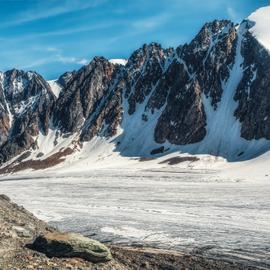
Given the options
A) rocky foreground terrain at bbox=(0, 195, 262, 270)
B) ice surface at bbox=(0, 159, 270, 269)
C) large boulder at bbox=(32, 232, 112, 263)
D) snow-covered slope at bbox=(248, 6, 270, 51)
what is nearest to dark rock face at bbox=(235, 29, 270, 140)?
snow-covered slope at bbox=(248, 6, 270, 51)

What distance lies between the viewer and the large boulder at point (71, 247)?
26.1m

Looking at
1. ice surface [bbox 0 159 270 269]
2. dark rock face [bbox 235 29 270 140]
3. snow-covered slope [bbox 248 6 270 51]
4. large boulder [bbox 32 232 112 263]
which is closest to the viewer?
large boulder [bbox 32 232 112 263]

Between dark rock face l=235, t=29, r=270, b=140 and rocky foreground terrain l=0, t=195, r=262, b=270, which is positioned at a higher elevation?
dark rock face l=235, t=29, r=270, b=140

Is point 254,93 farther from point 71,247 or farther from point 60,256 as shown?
point 60,256

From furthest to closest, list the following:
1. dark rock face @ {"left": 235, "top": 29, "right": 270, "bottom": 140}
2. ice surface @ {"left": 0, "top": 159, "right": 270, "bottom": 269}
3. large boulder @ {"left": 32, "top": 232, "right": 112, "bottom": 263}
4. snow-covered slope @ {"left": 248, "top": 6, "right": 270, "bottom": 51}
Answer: snow-covered slope @ {"left": 248, "top": 6, "right": 270, "bottom": 51} < dark rock face @ {"left": 235, "top": 29, "right": 270, "bottom": 140} < ice surface @ {"left": 0, "top": 159, "right": 270, "bottom": 269} < large boulder @ {"left": 32, "top": 232, "right": 112, "bottom": 263}

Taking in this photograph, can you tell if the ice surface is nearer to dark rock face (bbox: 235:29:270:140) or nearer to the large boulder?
the large boulder

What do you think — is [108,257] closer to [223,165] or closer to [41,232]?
[41,232]

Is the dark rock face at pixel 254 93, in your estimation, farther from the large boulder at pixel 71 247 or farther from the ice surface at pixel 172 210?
the large boulder at pixel 71 247

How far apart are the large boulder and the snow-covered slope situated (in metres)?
145

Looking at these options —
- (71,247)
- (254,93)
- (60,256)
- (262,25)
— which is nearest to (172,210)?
(71,247)

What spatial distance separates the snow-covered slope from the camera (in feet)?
548

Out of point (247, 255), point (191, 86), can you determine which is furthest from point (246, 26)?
point (247, 255)

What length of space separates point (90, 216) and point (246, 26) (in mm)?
139710

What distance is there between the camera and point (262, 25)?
17612 cm
